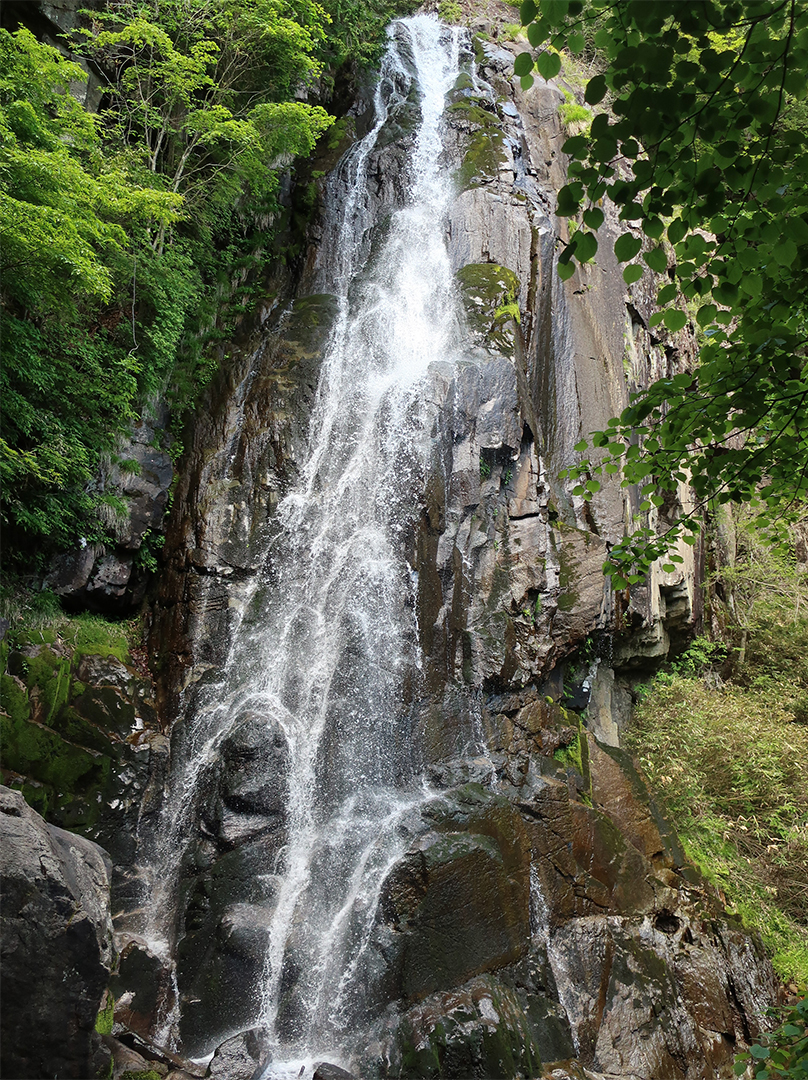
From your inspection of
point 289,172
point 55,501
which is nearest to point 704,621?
point 55,501

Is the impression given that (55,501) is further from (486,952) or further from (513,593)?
(486,952)

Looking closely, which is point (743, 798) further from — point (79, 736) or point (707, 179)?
point (707, 179)

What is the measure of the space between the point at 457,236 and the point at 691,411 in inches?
392

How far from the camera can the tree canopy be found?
7.18 ft

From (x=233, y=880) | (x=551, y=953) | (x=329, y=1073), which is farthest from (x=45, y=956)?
(x=551, y=953)

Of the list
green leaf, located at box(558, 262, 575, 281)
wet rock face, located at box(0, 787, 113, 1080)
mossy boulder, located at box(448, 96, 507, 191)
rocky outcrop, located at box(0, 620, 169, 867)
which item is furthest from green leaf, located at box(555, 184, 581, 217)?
mossy boulder, located at box(448, 96, 507, 191)

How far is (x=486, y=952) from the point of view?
250 inches

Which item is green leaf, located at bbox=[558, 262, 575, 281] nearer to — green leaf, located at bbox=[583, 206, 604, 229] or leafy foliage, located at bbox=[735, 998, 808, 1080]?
green leaf, located at bbox=[583, 206, 604, 229]

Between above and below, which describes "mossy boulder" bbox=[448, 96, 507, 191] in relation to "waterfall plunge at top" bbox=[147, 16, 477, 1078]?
above

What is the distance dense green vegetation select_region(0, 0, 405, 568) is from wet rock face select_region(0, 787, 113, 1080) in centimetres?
429

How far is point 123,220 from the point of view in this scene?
31.8 ft

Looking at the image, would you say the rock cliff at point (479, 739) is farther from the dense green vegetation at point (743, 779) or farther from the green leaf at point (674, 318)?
the green leaf at point (674, 318)

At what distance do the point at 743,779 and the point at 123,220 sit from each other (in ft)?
37.6

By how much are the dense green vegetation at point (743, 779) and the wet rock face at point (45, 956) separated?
7.03 metres
